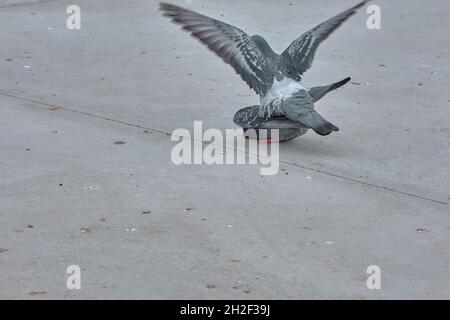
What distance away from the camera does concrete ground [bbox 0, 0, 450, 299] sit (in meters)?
5.18

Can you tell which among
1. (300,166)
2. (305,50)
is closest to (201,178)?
(300,166)

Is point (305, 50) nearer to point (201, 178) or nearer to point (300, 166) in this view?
point (300, 166)

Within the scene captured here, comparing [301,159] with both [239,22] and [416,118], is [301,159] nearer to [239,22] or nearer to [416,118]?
[416,118]

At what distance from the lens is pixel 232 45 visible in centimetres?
711

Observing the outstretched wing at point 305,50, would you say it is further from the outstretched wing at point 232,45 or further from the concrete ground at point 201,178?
the concrete ground at point 201,178

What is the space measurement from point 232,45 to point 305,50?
1.74 ft

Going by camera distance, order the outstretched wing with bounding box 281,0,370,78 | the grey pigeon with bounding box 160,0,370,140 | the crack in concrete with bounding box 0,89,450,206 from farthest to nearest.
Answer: the outstretched wing with bounding box 281,0,370,78
the grey pigeon with bounding box 160,0,370,140
the crack in concrete with bounding box 0,89,450,206

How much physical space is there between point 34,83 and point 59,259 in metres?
3.65

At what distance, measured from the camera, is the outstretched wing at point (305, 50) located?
23.7 ft

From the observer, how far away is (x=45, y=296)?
15.9ft

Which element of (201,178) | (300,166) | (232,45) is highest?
(232,45)

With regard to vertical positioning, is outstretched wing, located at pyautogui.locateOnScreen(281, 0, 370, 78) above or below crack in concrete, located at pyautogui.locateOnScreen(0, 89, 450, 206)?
above

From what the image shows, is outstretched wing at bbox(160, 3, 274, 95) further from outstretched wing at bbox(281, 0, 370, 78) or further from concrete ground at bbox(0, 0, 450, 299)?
concrete ground at bbox(0, 0, 450, 299)

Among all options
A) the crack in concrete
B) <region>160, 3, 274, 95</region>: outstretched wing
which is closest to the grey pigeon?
<region>160, 3, 274, 95</region>: outstretched wing
